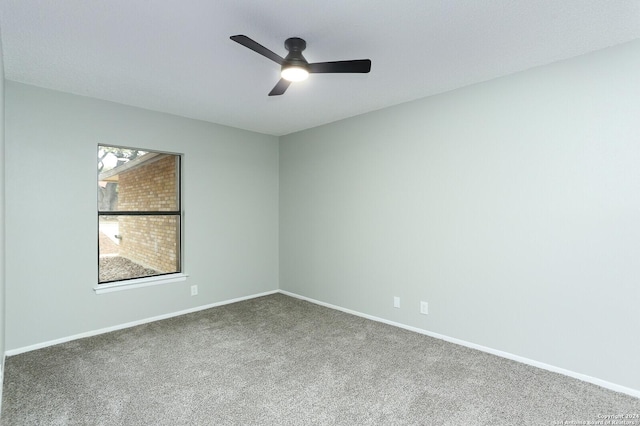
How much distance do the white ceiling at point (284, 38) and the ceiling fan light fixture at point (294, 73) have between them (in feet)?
0.80

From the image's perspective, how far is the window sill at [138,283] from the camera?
3615mm

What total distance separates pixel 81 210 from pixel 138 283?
3.22 feet

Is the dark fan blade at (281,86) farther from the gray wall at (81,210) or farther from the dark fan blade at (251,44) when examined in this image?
the gray wall at (81,210)

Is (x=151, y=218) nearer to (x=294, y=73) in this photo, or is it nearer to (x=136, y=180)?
(x=136, y=180)

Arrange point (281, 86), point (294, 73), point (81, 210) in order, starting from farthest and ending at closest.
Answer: point (81, 210)
point (281, 86)
point (294, 73)

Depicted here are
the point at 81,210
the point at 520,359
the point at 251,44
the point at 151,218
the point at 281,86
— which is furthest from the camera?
the point at 151,218

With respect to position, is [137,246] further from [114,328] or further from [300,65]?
[300,65]

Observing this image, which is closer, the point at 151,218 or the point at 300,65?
the point at 300,65

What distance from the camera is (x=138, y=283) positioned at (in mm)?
3885

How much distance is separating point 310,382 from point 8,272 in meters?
2.82

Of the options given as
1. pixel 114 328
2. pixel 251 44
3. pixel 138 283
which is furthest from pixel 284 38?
pixel 114 328

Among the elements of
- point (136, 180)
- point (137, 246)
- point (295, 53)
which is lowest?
point (137, 246)

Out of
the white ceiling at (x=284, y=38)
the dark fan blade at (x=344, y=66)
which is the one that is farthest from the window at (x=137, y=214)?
the dark fan blade at (x=344, y=66)

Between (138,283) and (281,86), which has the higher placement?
(281,86)
